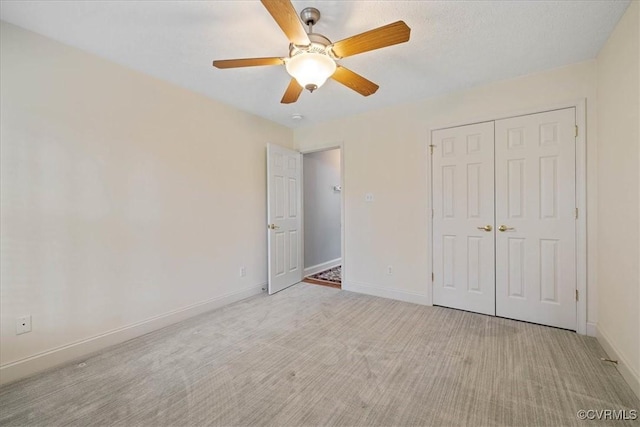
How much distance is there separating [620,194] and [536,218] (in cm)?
75

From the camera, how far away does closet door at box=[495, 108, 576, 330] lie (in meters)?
2.52

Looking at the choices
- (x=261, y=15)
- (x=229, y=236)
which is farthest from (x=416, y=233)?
(x=261, y=15)

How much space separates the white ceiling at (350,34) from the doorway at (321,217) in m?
2.20

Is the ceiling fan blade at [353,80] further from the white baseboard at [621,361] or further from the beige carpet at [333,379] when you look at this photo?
the white baseboard at [621,361]

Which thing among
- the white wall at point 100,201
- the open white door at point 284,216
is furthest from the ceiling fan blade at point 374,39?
the open white door at point 284,216

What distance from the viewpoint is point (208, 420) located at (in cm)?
153

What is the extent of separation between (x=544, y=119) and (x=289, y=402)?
3.20 meters

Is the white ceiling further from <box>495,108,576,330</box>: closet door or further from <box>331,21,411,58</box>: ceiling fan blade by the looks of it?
<box>495,108,576,330</box>: closet door

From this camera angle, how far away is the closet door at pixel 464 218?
289 centimetres

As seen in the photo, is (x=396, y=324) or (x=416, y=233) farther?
(x=416, y=233)

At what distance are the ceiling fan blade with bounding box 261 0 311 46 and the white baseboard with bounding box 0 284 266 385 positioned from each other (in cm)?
269

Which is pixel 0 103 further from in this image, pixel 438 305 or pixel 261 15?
pixel 438 305

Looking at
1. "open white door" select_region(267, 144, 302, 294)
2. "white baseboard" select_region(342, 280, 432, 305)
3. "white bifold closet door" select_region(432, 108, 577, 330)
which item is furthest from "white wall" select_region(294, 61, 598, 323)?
"open white door" select_region(267, 144, 302, 294)

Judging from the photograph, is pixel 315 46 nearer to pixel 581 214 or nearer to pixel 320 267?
pixel 581 214
